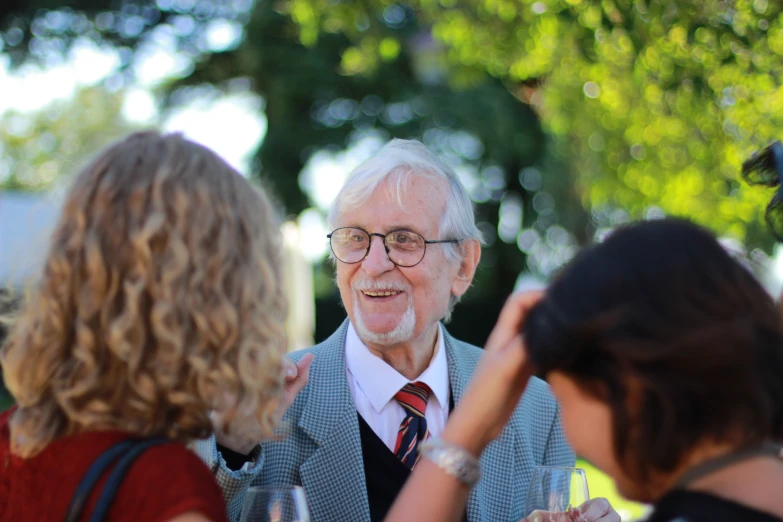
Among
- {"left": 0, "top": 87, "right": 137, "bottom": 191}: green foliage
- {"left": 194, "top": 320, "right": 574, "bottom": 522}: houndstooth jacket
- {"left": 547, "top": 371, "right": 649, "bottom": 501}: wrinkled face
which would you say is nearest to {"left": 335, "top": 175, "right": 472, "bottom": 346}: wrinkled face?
{"left": 194, "top": 320, "right": 574, "bottom": 522}: houndstooth jacket

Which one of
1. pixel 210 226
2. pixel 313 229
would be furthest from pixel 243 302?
pixel 313 229

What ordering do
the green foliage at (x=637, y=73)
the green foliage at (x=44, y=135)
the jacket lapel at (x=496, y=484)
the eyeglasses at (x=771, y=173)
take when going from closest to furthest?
the eyeglasses at (x=771, y=173)
the jacket lapel at (x=496, y=484)
the green foliage at (x=637, y=73)
the green foliage at (x=44, y=135)

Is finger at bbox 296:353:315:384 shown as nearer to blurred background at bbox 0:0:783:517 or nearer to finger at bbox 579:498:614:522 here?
finger at bbox 579:498:614:522

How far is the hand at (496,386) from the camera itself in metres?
1.70

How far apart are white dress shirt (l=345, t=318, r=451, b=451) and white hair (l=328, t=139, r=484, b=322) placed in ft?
1.76

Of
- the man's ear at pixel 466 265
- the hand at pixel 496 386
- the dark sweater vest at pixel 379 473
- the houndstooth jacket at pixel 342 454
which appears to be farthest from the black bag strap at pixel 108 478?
the man's ear at pixel 466 265

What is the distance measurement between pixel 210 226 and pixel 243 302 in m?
0.17

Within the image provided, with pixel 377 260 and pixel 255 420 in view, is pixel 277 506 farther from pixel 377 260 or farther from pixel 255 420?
pixel 377 260

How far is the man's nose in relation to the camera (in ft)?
10.7

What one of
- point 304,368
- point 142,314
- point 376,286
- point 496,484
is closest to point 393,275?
point 376,286

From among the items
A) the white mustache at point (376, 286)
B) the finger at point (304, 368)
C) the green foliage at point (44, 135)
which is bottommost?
the green foliage at point (44, 135)

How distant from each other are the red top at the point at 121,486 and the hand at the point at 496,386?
0.54 meters

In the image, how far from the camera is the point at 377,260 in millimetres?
3277

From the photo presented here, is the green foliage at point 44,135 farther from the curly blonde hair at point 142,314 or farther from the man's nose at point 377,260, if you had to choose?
the curly blonde hair at point 142,314
